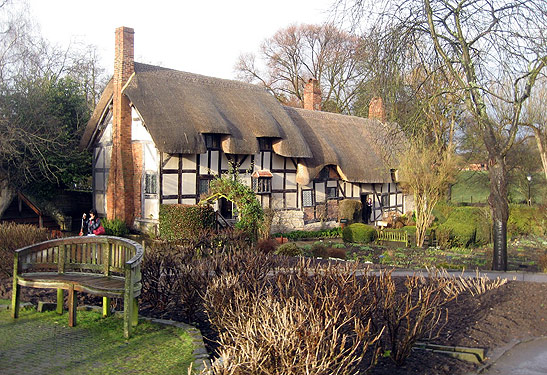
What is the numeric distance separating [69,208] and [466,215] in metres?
16.6

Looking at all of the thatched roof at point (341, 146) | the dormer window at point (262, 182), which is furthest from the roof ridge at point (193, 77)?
the dormer window at point (262, 182)

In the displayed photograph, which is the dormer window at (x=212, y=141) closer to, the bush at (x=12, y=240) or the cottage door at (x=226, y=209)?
the cottage door at (x=226, y=209)

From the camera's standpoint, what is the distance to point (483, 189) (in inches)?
1564

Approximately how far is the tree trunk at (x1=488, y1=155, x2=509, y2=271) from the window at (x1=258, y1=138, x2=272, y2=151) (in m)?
12.2

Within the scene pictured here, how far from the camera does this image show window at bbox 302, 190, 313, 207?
25.1 meters

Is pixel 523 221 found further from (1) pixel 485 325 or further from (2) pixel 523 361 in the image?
(2) pixel 523 361

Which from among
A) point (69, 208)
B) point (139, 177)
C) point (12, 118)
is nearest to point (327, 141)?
point (139, 177)

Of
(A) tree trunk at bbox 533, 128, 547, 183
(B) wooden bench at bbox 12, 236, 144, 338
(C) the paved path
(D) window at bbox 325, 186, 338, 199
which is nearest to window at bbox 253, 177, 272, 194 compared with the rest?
(D) window at bbox 325, 186, 338, 199

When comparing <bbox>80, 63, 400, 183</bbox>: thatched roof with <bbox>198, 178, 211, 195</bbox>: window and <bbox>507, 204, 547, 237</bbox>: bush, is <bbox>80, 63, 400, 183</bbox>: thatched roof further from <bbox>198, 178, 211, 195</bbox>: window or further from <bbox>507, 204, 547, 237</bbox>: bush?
<bbox>507, 204, 547, 237</bbox>: bush

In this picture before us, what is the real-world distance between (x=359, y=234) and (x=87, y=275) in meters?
15.7

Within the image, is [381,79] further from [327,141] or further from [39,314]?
[327,141]

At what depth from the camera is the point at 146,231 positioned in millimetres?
20328

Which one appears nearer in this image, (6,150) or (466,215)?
(6,150)

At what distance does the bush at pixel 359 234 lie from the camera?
2181cm
